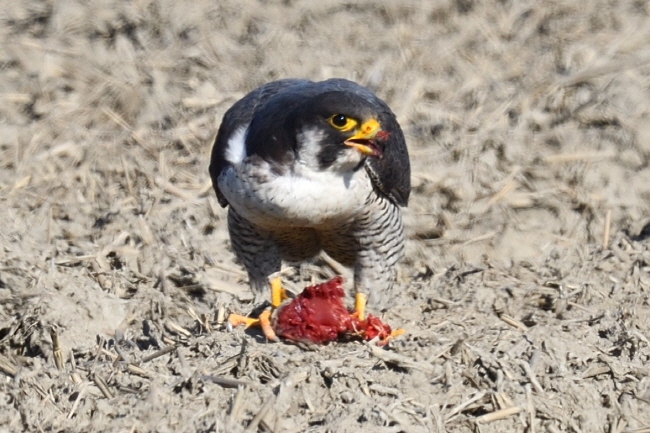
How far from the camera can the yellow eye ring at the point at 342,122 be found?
4449 millimetres

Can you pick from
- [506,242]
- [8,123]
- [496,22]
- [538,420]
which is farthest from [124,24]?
[538,420]

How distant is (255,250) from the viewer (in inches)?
216

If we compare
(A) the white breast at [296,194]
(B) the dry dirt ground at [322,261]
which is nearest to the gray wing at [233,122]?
(A) the white breast at [296,194]

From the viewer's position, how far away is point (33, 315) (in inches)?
197

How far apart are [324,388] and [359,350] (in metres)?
0.46

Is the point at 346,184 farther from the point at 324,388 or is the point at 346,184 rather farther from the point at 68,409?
the point at 68,409

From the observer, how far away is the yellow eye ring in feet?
14.6

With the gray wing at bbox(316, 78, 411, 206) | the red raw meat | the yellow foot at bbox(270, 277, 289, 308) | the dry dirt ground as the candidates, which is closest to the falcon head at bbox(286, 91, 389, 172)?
the gray wing at bbox(316, 78, 411, 206)

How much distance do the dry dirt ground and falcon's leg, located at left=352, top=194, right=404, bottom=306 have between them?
0.17 m

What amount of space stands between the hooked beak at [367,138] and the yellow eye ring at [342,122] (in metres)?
0.04

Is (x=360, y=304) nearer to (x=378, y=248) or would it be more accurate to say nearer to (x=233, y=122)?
(x=378, y=248)

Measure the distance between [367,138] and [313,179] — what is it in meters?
0.30

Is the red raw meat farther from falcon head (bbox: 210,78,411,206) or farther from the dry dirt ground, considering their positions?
falcon head (bbox: 210,78,411,206)

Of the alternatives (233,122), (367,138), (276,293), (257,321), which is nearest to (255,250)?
(276,293)
